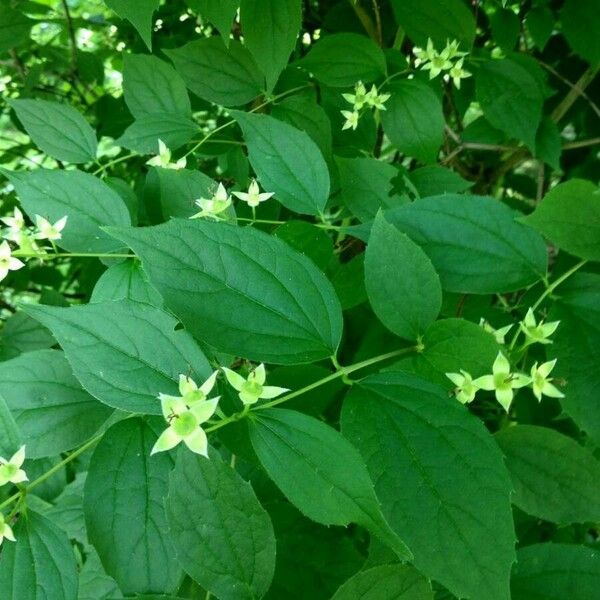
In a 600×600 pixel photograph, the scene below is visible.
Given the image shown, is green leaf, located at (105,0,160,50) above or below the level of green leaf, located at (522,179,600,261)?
above

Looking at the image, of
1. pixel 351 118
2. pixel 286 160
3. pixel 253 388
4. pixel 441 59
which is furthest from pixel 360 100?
pixel 253 388

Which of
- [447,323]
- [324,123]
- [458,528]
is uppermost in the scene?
[324,123]

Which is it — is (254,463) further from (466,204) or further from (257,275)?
(466,204)

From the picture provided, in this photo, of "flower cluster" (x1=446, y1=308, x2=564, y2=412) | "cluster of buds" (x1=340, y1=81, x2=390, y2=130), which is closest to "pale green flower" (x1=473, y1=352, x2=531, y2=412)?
"flower cluster" (x1=446, y1=308, x2=564, y2=412)

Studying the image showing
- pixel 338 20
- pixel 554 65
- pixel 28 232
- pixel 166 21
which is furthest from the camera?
pixel 554 65

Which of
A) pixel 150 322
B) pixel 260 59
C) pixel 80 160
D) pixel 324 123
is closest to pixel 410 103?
pixel 324 123

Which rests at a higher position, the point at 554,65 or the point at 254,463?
the point at 554,65

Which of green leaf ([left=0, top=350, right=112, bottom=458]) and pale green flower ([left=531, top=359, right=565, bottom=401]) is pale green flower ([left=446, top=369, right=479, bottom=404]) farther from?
green leaf ([left=0, top=350, right=112, bottom=458])

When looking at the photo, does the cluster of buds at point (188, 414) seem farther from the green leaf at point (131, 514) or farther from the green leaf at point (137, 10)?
the green leaf at point (137, 10)
